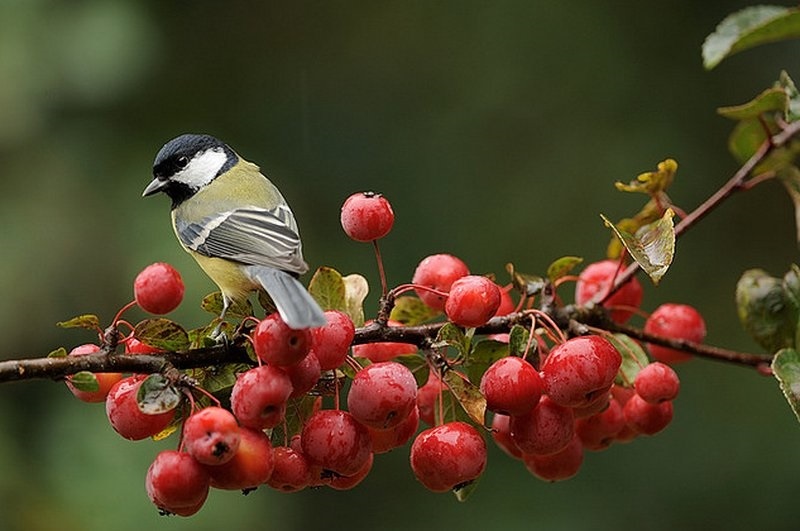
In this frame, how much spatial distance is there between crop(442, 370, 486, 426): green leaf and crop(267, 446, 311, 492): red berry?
0.80ft

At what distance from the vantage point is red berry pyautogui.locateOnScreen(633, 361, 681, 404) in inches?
65.6

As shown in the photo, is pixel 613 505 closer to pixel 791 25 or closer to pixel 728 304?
pixel 728 304

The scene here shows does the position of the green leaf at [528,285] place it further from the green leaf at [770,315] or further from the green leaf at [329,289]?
the green leaf at [770,315]

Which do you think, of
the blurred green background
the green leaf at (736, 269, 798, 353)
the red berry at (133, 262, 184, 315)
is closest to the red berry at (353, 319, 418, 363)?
the red berry at (133, 262, 184, 315)

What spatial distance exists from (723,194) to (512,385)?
675mm

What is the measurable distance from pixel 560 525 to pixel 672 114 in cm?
181

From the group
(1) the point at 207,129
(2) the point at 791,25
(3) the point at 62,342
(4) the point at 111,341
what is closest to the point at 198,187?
(4) the point at 111,341

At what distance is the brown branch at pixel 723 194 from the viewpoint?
1.86 meters

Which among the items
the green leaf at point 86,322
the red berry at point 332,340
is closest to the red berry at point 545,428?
the red berry at point 332,340

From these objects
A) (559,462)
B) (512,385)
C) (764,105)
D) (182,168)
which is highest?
(764,105)

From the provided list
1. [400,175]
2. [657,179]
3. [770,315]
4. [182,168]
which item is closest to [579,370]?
[657,179]

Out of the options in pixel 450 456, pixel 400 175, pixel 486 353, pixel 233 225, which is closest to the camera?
pixel 450 456

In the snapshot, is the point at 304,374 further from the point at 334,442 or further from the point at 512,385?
the point at 512,385

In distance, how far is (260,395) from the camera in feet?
4.30
